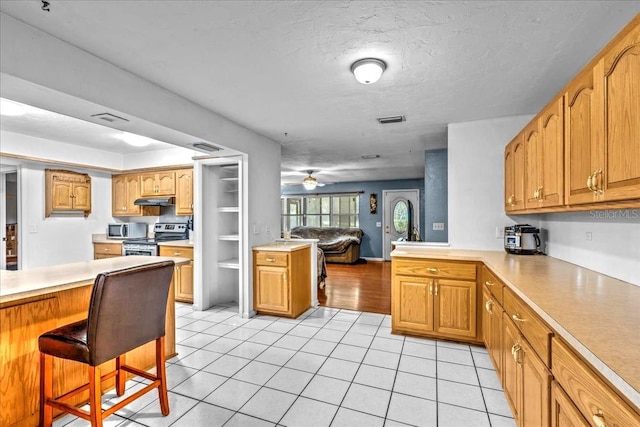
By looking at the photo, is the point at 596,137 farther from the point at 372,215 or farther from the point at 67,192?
the point at 372,215

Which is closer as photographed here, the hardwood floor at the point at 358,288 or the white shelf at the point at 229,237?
the white shelf at the point at 229,237

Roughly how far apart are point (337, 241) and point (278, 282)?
4484 millimetres

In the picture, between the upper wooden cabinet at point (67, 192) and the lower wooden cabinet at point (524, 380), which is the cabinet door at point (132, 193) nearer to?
the upper wooden cabinet at point (67, 192)

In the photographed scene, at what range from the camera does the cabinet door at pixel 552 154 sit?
5.91ft

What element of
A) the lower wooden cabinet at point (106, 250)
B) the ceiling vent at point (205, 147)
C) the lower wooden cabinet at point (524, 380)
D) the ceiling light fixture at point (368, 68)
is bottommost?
the lower wooden cabinet at point (524, 380)

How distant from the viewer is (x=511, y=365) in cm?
176

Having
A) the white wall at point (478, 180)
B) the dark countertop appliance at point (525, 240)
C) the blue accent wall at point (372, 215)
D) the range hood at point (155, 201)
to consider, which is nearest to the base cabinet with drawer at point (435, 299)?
the dark countertop appliance at point (525, 240)

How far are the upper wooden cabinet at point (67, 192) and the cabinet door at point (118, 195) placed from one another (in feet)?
1.20

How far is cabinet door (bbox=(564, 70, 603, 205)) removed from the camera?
1448 millimetres

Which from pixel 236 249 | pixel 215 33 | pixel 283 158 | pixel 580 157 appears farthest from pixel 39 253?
pixel 580 157

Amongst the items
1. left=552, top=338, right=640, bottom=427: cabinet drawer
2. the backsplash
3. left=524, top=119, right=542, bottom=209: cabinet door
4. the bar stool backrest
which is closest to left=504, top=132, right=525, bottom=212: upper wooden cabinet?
left=524, top=119, right=542, bottom=209: cabinet door

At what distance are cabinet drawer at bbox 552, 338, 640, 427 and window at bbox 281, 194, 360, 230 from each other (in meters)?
7.82

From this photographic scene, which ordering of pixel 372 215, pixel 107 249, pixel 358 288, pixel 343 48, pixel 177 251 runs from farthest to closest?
pixel 372 215, pixel 358 288, pixel 107 249, pixel 177 251, pixel 343 48

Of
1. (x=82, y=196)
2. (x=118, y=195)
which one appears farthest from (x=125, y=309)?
(x=118, y=195)
